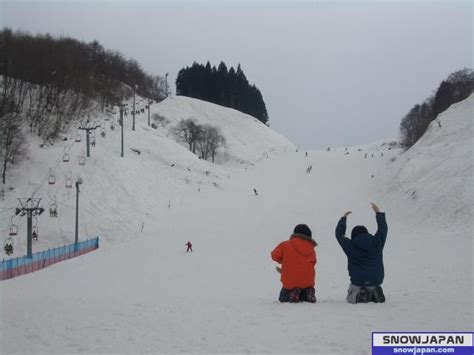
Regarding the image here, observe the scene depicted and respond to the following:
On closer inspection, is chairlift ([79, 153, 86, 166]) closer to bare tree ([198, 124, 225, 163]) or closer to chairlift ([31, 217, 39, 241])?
chairlift ([31, 217, 39, 241])

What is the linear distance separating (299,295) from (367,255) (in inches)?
62.6

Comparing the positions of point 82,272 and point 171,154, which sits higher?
point 171,154

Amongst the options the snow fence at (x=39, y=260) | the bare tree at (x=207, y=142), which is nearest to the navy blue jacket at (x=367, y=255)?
the snow fence at (x=39, y=260)

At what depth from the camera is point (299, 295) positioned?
9289 millimetres

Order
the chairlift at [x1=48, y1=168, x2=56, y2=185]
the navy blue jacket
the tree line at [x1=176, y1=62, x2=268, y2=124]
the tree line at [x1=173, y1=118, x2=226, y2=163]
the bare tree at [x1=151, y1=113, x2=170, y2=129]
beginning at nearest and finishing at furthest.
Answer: the navy blue jacket, the chairlift at [x1=48, y1=168, x2=56, y2=185], the tree line at [x1=173, y1=118, x2=226, y2=163], the bare tree at [x1=151, y1=113, x2=170, y2=129], the tree line at [x1=176, y1=62, x2=268, y2=124]

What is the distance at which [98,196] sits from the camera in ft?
130

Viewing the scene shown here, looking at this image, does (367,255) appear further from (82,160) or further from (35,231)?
(82,160)

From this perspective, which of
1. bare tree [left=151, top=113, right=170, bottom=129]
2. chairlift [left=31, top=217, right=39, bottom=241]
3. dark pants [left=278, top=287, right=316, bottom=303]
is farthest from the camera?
bare tree [left=151, top=113, right=170, bottom=129]

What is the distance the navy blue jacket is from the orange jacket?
0.71m

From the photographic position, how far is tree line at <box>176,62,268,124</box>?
124562mm

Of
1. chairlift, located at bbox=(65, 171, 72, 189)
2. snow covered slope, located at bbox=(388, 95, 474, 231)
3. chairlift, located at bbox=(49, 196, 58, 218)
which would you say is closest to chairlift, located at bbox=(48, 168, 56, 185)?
chairlift, located at bbox=(65, 171, 72, 189)

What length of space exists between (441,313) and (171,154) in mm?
49741

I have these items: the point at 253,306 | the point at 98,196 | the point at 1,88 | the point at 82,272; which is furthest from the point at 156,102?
the point at 253,306

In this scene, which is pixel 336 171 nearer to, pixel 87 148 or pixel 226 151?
pixel 226 151
